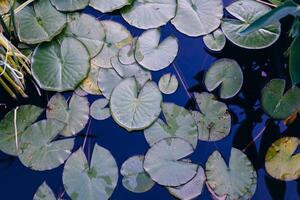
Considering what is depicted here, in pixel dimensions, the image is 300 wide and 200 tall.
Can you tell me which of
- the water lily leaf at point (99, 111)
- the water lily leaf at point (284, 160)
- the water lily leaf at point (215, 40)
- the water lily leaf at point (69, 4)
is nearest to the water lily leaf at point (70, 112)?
the water lily leaf at point (99, 111)

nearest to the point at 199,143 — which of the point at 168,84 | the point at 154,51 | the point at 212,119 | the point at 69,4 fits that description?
the point at 212,119

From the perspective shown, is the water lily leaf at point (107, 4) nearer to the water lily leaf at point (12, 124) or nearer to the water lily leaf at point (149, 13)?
the water lily leaf at point (149, 13)

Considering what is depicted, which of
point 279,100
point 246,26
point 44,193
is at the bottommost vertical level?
point 44,193

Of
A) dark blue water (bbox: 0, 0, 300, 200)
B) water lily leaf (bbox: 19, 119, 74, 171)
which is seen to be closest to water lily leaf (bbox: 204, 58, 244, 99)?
dark blue water (bbox: 0, 0, 300, 200)

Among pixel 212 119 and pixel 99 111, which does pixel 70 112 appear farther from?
pixel 212 119

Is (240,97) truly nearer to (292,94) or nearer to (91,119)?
(292,94)

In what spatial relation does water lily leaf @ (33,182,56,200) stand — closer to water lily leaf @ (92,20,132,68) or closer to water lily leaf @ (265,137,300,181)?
water lily leaf @ (92,20,132,68)
